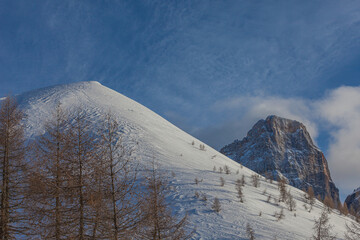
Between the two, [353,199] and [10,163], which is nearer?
[10,163]

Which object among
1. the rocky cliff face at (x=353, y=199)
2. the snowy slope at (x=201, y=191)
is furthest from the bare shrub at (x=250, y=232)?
the rocky cliff face at (x=353, y=199)

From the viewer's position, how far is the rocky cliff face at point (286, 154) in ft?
489

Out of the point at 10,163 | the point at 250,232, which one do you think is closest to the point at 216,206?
the point at 250,232

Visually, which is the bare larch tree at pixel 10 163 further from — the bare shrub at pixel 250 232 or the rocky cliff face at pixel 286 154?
the rocky cliff face at pixel 286 154

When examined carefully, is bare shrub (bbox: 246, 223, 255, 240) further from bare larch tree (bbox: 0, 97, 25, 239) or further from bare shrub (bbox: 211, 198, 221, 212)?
bare larch tree (bbox: 0, 97, 25, 239)

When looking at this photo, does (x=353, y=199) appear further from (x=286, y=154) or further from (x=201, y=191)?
(x=201, y=191)

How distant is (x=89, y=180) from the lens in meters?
7.43

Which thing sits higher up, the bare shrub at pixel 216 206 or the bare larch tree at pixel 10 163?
the bare larch tree at pixel 10 163

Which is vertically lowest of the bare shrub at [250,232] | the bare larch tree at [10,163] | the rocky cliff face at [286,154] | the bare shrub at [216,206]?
the bare shrub at [250,232]

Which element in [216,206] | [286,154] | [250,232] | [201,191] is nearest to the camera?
[250,232]

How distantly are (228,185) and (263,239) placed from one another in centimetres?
721

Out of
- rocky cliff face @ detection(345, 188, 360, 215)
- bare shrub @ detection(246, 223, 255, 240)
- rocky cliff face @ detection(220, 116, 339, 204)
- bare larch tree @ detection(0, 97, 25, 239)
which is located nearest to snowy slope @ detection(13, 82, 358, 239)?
bare shrub @ detection(246, 223, 255, 240)

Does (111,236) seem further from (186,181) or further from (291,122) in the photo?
(291,122)

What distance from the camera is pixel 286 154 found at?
161m
